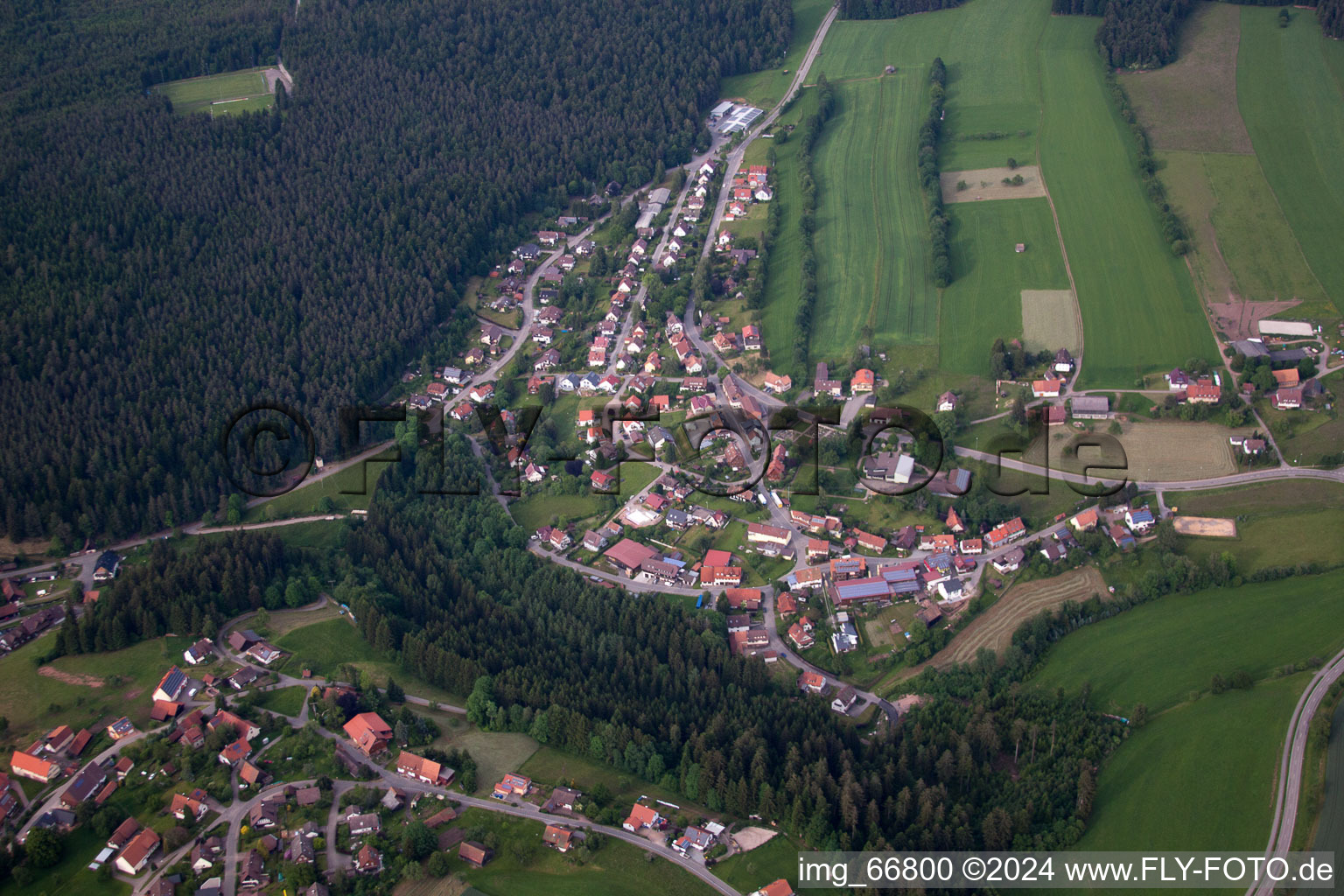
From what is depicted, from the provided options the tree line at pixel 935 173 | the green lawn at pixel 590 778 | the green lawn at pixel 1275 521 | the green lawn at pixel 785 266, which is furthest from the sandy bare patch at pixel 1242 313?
the green lawn at pixel 590 778

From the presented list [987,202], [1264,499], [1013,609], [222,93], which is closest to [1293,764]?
[1013,609]

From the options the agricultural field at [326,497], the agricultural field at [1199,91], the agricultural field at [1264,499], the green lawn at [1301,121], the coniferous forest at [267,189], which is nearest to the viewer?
the agricultural field at [1264,499]

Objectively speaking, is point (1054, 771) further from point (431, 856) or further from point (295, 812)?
point (295, 812)

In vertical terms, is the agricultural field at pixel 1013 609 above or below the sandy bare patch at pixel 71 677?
below

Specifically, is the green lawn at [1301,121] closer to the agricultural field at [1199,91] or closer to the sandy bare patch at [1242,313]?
the agricultural field at [1199,91]

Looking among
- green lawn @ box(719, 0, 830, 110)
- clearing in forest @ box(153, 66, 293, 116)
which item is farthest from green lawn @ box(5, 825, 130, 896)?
green lawn @ box(719, 0, 830, 110)

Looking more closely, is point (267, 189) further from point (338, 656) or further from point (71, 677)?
point (338, 656)

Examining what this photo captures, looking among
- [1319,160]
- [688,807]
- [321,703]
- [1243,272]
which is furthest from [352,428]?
[1319,160]
